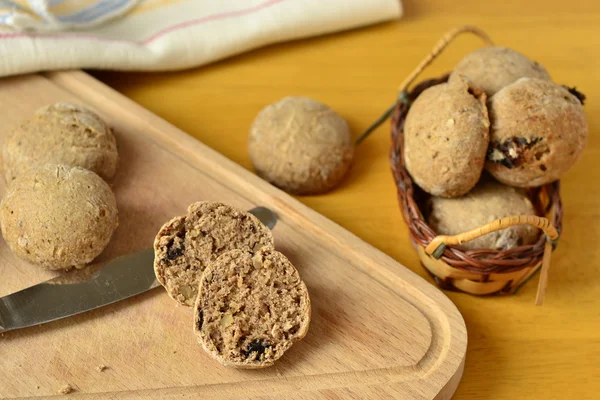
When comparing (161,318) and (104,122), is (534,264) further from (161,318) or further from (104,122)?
(104,122)

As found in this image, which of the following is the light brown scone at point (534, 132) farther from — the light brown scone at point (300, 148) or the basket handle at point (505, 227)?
the light brown scone at point (300, 148)

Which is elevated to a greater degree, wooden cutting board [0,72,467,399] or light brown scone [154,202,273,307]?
light brown scone [154,202,273,307]

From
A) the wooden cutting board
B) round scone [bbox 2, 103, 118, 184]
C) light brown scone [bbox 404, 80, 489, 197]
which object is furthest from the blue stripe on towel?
light brown scone [bbox 404, 80, 489, 197]

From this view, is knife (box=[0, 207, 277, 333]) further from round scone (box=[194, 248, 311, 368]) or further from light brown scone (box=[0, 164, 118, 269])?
round scone (box=[194, 248, 311, 368])

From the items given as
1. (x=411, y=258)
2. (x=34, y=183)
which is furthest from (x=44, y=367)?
(x=411, y=258)

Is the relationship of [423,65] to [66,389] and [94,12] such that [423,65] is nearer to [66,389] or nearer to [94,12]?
[94,12]

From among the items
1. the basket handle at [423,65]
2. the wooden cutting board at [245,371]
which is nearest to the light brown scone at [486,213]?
the wooden cutting board at [245,371]
